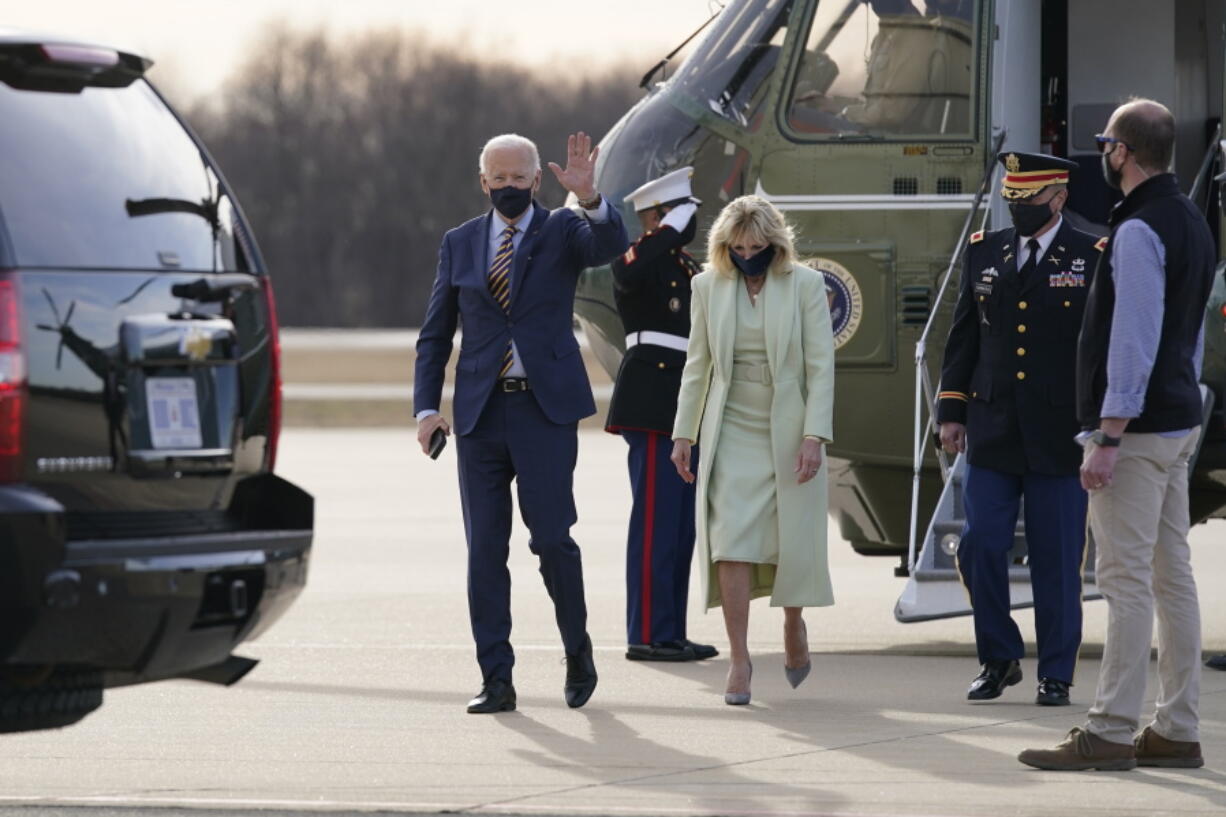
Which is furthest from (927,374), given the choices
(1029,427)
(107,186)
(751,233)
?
(107,186)

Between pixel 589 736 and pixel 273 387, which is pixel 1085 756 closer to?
pixel 589 736

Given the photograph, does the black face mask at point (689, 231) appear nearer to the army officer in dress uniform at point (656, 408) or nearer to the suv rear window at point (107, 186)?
the army officer in dress uniform at point (656, 408)

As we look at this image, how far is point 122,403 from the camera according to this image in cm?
472

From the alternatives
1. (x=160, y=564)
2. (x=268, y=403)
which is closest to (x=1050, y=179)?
(x=268, y=403)

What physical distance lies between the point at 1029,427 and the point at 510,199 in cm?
181

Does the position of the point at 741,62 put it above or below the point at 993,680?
above

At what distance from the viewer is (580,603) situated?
23.8ft

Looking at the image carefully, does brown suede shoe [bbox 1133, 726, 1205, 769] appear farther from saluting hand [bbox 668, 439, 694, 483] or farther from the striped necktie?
the striped necktie

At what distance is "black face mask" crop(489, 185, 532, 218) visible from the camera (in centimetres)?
716

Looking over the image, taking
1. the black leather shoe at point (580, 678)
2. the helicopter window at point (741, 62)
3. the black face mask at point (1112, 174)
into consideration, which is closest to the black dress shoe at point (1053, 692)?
the black leather shoe at point (580, 678)

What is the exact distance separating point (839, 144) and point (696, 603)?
2.85m

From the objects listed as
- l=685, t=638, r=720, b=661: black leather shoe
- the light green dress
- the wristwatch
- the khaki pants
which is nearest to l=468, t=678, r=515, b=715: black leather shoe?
the light green dress

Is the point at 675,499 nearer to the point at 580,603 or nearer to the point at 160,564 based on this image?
the point at 580,603

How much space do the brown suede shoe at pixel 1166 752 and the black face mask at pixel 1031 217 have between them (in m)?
1.89
